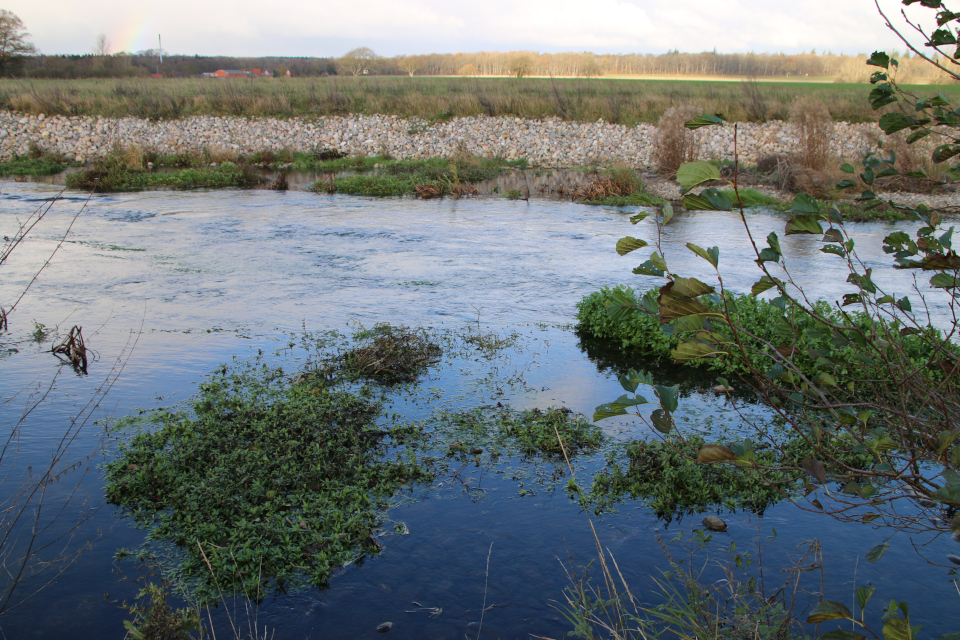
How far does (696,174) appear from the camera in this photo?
59.7 inches

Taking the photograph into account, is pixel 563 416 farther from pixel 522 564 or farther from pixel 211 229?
pixel 211 229

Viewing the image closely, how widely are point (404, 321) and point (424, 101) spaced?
28497mm

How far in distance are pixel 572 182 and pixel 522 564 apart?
2058cm

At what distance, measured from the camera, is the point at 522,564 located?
431 centimetres

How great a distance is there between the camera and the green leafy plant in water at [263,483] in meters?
4.16

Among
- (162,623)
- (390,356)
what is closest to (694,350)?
(162,623)

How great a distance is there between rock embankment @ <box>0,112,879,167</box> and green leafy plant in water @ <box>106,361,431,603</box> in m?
23.8

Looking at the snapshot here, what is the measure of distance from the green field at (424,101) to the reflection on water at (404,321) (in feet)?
42.1

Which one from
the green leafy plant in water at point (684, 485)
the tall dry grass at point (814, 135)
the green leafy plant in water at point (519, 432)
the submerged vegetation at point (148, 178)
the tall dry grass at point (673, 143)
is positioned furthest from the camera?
the tall dry grass at point (673, 143)

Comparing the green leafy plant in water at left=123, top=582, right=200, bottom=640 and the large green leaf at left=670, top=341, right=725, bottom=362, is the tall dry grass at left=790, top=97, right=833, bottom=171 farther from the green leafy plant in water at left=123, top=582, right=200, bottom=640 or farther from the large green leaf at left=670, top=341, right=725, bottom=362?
the green leafy plant in water at left=123, top=582, right=200, bottom=640

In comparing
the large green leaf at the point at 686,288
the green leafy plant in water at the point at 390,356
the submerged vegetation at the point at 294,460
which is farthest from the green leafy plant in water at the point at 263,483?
the large green leaf at the point at 686,288

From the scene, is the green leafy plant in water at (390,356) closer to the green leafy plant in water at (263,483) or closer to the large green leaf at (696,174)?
the green leafy plant in water at (263,483)

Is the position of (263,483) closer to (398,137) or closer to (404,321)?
(404,321)

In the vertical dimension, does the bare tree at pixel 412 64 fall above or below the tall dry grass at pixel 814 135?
above
